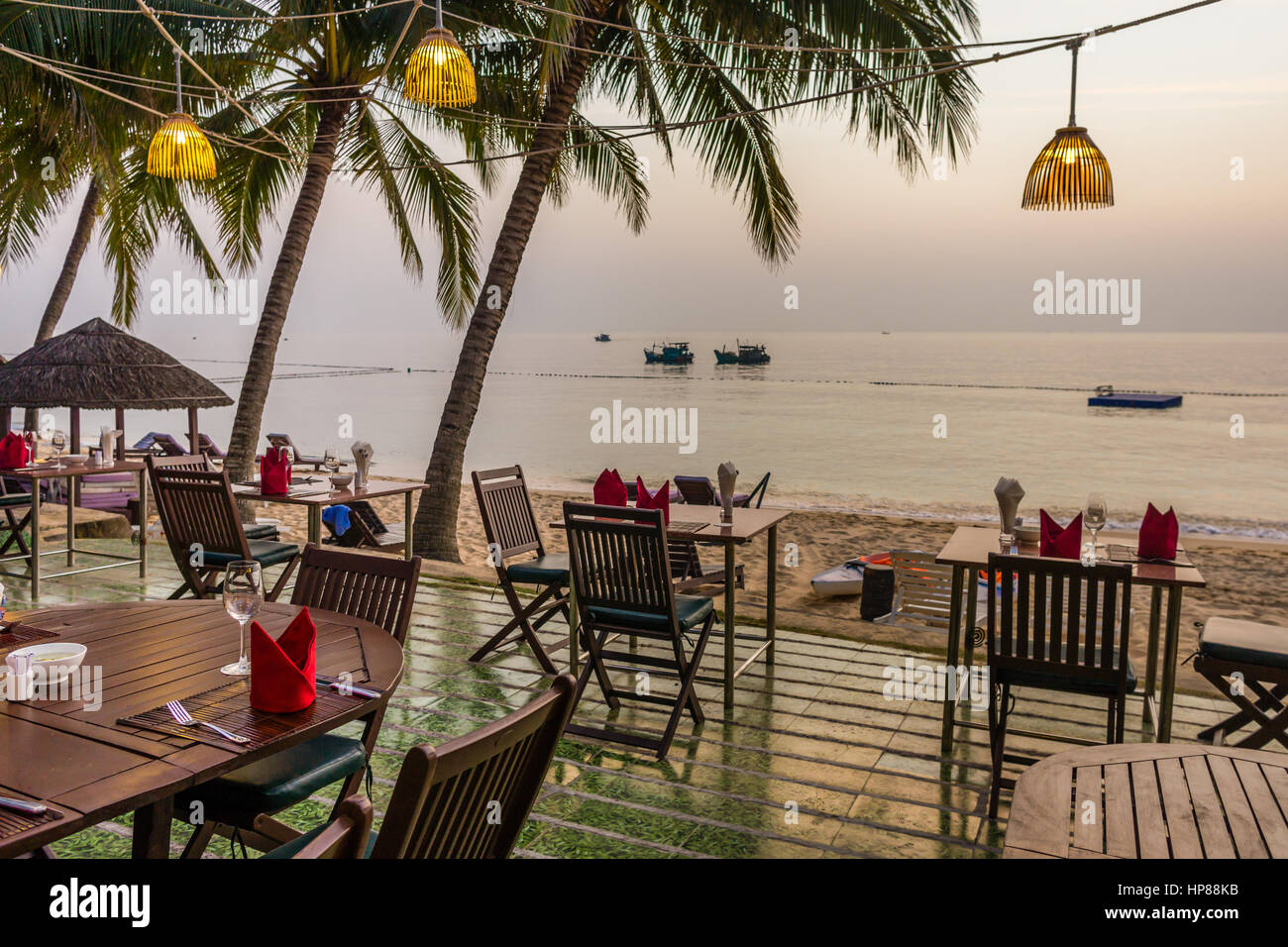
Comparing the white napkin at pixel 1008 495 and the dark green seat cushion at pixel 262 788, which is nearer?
the dark green seat cushion at pixel 262 788

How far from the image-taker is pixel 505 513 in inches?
189

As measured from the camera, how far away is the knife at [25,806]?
1.32 meters

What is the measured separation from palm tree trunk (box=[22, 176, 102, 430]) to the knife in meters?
14.4

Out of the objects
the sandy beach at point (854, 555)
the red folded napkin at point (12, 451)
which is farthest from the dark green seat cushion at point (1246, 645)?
the red folded napkin at point (12, 451)

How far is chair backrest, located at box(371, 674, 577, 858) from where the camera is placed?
1263 millimetres

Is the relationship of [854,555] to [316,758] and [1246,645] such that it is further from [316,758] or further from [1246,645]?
[316,758]

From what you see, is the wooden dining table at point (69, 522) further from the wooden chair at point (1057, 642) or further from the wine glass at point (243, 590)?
the wooden chair at point (1057, 642)

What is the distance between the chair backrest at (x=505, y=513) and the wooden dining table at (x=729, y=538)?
0.40m

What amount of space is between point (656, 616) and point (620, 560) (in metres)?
0.27

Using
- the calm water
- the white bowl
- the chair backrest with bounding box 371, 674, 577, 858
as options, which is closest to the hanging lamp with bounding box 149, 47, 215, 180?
the white bowl

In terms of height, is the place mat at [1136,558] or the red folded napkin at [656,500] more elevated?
the red folded napkin at [656,500]

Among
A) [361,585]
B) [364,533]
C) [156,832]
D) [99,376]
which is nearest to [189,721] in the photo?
[156,832]

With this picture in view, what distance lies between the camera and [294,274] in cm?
914
